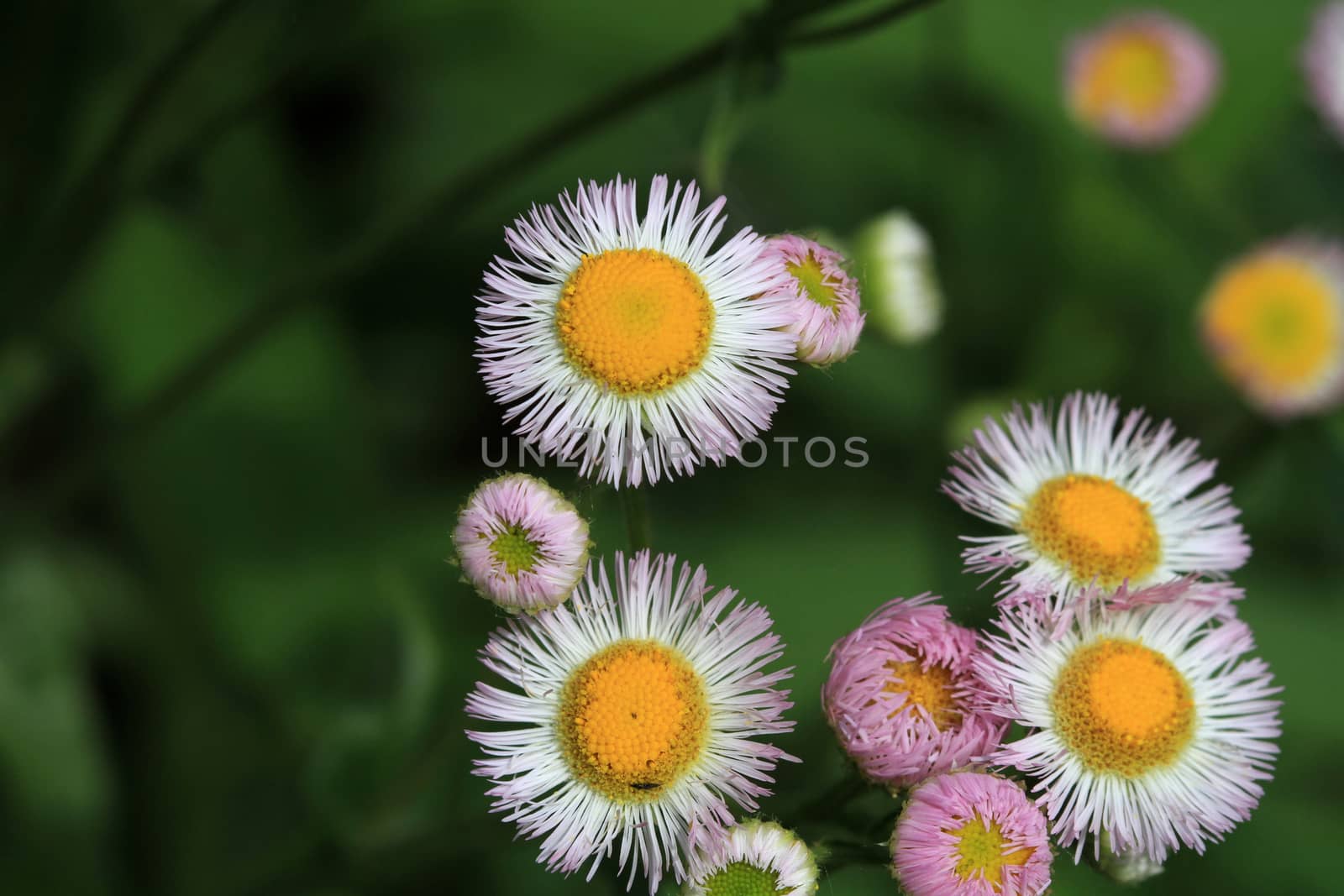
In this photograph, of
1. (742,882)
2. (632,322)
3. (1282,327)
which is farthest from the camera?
(1282,327)

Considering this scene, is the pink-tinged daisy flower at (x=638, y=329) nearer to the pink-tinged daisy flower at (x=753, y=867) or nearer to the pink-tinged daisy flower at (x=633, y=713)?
the pink-tinged daisy flower at (x=633, y=713)

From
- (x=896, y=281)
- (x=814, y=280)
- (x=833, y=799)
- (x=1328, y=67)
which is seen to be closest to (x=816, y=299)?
(x=814, y=280)

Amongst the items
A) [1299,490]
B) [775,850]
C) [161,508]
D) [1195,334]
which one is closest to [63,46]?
[161,508]

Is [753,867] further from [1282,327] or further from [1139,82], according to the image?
[1139,82]

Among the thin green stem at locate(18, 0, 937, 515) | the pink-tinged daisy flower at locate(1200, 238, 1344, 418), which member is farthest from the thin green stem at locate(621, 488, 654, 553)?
the pink-tinged daisy flower at locate(1200, 238, 1344, 418)

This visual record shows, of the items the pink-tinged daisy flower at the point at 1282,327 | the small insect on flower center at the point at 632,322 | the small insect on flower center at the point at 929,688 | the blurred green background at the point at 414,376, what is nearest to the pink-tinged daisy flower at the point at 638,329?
the small insect on flower center at the point at 632,322

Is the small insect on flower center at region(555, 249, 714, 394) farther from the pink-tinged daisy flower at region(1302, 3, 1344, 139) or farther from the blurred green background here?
the pink-tinged daisy flower at region(1302, 3, 1344, 139)
